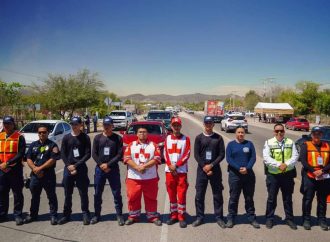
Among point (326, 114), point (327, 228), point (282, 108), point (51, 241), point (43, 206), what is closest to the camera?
point (51, 241)

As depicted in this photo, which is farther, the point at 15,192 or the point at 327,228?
the point at 15,192

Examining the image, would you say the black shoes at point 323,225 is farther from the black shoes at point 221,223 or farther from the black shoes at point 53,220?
the black shoes at point 53,220

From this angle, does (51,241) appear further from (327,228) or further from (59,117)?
(59,117)

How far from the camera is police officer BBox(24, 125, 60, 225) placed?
575 centimetres

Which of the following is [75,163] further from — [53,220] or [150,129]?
[150,129]

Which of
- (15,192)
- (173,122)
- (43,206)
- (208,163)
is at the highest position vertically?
(173,122)

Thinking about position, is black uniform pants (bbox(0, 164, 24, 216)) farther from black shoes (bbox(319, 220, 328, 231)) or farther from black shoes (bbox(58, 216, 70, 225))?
black shoes (bbox(319, 220, 328, 231))

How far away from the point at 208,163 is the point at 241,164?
0.61 meters

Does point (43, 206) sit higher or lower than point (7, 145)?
lower

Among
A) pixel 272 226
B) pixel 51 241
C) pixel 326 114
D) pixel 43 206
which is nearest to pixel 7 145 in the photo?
pixel 43 206

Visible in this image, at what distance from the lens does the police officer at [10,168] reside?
5801 millimetres

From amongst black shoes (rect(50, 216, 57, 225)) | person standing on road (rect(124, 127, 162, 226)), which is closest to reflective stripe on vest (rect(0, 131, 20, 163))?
black shoes (rect(50, 216, 57, 225))

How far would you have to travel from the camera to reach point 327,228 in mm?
5477

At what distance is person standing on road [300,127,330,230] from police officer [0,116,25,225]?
5.37 m
